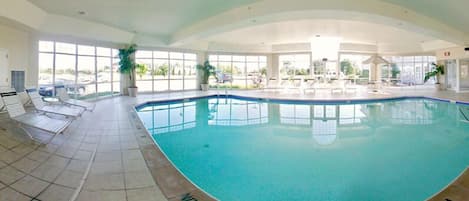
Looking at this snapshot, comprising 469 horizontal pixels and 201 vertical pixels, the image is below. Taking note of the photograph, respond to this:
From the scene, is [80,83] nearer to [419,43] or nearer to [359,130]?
[359,130]

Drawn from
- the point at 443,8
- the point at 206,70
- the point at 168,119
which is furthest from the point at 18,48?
the point at 443,8

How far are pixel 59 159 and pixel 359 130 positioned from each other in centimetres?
634

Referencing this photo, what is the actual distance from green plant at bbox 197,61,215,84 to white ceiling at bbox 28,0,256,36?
6.14m

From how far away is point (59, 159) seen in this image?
11.9 feet

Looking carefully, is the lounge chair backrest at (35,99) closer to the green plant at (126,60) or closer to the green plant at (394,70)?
the green plant at (126,60)

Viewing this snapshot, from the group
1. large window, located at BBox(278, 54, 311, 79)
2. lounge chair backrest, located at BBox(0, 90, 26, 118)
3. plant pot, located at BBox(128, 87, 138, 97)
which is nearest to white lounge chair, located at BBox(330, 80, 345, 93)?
large window, located at BBox(278, 54, 311, 79)

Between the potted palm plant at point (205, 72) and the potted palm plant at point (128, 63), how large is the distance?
4.16m

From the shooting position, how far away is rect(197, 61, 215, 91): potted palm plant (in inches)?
649

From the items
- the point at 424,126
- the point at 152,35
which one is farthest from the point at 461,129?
the point at 152,35

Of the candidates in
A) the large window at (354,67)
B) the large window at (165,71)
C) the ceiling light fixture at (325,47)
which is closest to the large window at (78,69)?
the large window at (165,71)

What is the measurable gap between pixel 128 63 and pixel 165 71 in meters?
2.85

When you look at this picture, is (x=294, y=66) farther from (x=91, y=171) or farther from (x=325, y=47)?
(x=91, y=171)

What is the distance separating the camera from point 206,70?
16.5 m

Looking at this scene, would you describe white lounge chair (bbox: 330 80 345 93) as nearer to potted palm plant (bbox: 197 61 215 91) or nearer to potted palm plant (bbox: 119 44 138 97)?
potted palm plant (bbox: 197 61 215 91)
